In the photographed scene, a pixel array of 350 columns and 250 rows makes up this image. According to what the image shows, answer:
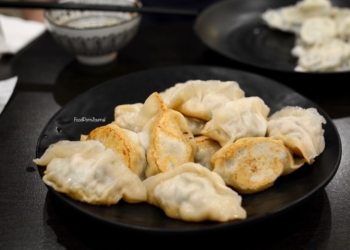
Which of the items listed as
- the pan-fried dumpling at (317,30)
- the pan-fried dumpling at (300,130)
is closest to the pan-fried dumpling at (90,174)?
the pan-fried dumpling at (300,130)

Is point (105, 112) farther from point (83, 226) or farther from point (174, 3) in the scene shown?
point (174, 3)

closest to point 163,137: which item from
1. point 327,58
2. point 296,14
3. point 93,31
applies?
point 93,31

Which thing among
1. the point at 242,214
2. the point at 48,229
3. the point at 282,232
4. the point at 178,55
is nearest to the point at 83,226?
the point at 48,229

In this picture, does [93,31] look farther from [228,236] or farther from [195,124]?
[228,236]

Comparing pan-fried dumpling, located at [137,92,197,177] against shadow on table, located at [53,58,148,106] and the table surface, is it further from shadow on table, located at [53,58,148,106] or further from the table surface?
A: shadow on table, located at [53,58,148,106]

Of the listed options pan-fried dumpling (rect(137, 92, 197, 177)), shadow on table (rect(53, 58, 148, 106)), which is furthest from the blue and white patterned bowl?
pan-fried dumpling (rect(137, 92, 197, 177))

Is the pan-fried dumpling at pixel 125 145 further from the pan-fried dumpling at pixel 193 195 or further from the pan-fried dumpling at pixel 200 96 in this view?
the pan-fried dumpling at pixel 200 96
